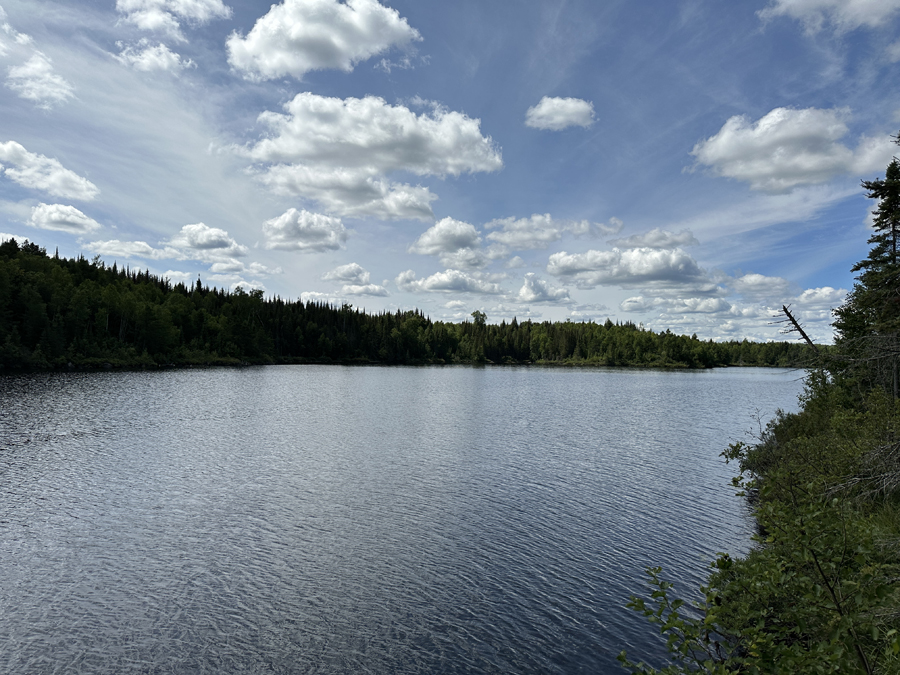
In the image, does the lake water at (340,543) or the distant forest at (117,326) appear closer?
the lake water at (340,543)

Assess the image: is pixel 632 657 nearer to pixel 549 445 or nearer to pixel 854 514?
pixel 854 514

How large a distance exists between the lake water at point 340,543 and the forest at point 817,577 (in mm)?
3103

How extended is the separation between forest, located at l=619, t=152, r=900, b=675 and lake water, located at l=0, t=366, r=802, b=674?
122 inches

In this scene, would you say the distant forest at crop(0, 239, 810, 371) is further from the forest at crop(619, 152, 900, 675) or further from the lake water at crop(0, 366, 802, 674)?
the forest at crop(619, 152, 900, 675)

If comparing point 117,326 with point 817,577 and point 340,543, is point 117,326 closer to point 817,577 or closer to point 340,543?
point 340,543

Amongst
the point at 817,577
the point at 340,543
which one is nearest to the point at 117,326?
the point at 340,543

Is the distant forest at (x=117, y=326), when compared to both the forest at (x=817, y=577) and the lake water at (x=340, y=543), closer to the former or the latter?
the lake water at (x=340, y=543)

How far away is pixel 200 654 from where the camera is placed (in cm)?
1288

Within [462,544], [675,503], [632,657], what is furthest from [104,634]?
[675,503]

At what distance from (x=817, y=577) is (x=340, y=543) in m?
15.9

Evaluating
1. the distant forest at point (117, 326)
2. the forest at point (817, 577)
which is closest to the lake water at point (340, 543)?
the forest at point (817, 577)

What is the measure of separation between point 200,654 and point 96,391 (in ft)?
224

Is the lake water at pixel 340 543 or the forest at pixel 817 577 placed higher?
the forest at pixel 817 577

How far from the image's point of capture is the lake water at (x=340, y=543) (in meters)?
13.4
